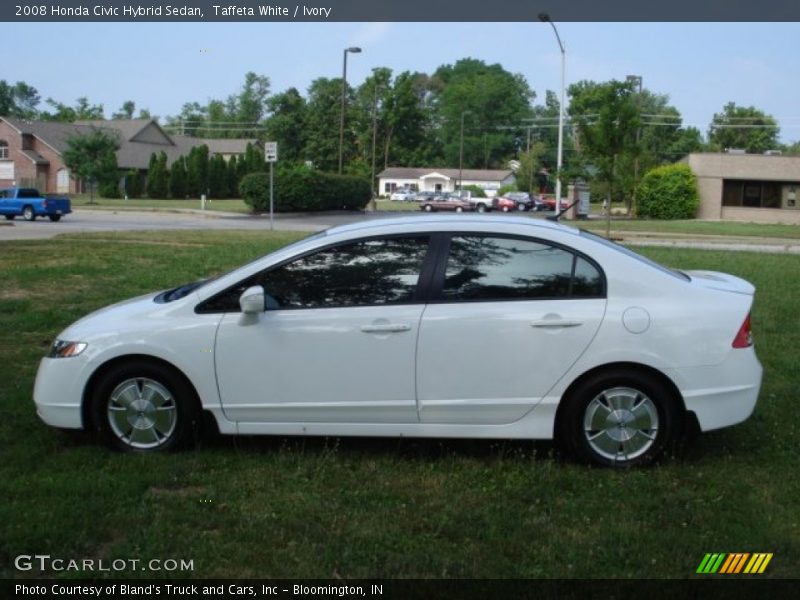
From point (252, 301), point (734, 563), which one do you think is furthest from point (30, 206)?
point (734, 563)

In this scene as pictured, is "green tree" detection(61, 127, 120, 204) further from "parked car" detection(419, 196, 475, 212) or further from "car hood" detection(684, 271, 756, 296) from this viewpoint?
"car hood" detection(684, 271, 756, 296)

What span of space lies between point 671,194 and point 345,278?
167ft

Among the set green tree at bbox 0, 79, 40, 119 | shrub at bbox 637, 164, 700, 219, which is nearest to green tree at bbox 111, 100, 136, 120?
green tree at bbox 0, 79, 40, 119

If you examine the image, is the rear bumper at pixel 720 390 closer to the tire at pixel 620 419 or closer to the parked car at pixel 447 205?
the tire at pixel 620 419

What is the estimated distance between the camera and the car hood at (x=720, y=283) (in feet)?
18.6

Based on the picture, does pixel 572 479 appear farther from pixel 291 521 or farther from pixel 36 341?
pixel 36 341

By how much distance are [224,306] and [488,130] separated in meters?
124

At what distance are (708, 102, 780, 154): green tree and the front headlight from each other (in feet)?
342

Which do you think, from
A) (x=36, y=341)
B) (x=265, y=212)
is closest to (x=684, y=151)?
(x=265, y=212)

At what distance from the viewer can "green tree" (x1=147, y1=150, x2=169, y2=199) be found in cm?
7163

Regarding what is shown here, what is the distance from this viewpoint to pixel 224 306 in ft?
18.2

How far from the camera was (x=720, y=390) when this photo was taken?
532 cm

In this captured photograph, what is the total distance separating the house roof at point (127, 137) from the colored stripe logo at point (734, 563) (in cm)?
6687

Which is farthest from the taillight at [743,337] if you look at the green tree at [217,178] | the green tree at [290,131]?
the green tree at [290,131]
